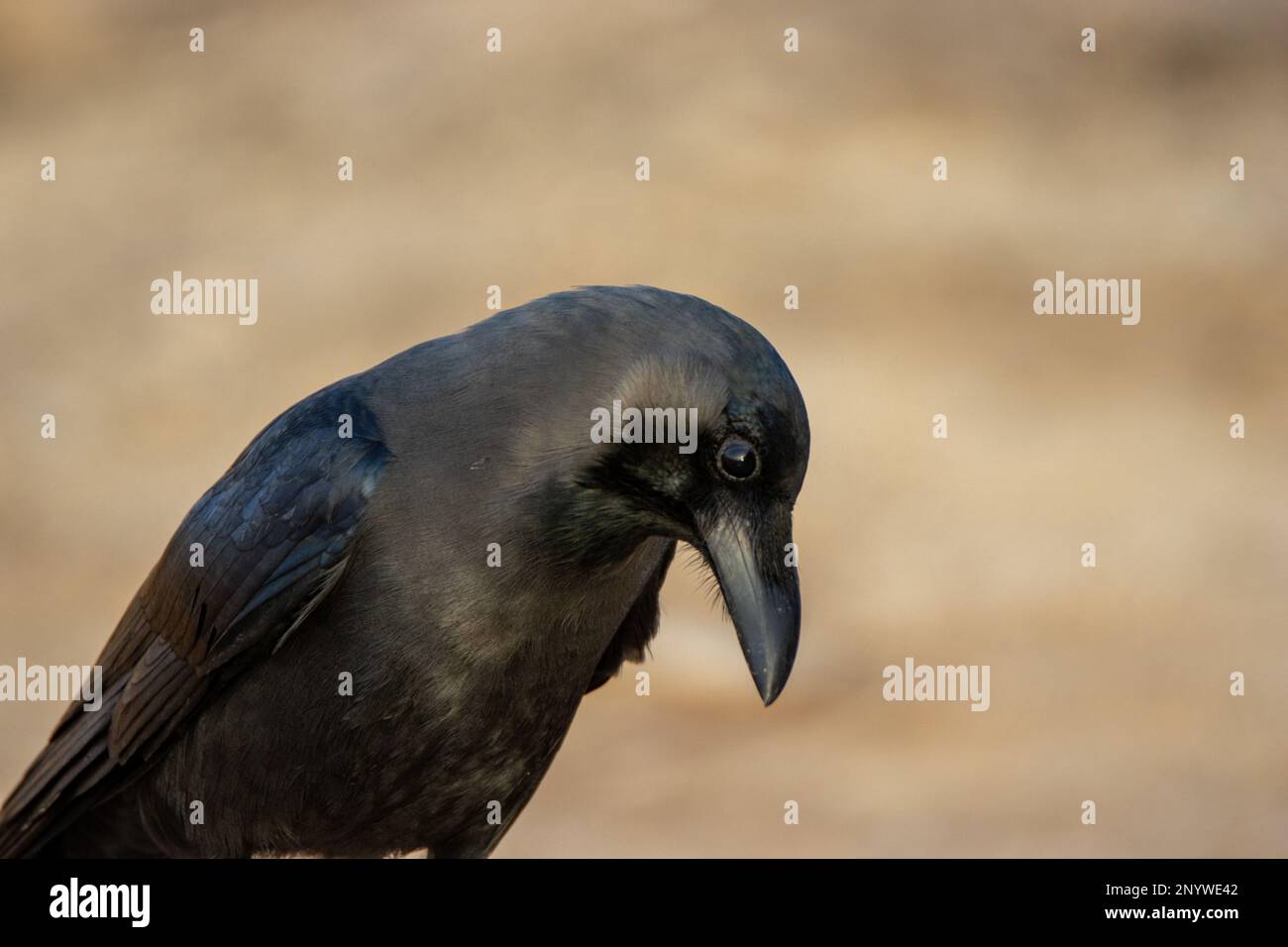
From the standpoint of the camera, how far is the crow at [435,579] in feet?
11.5

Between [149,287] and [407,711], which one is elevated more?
[149,287]

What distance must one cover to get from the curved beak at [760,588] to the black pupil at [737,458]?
12cm

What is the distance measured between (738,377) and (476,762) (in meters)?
1.27

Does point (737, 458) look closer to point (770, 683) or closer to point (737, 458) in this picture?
point (737, 458)

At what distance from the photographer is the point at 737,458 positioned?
3.41 m

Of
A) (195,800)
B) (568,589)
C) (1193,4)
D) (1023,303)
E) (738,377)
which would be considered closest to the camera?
(738,377)

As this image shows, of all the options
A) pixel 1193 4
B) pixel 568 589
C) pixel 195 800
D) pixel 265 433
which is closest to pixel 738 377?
pixel 568 589

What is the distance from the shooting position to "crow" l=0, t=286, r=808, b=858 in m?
3.50

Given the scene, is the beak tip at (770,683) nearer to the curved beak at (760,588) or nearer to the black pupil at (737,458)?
the curved beak at (760,588)

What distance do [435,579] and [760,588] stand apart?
784 mm

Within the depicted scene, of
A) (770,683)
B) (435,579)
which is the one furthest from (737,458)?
(435,579)

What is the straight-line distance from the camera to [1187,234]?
1183cm

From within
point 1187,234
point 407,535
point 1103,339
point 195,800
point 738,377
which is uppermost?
point 1187,234

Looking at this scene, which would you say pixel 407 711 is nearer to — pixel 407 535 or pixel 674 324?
pixel 407 535
